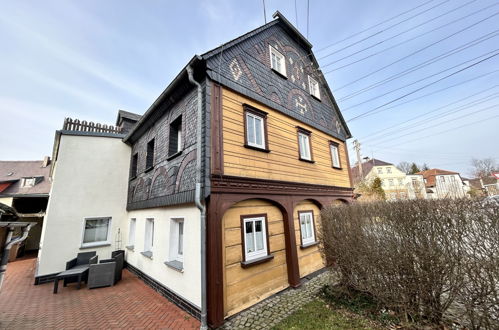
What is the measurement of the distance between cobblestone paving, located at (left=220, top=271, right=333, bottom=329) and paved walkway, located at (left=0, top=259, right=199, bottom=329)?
990 mm

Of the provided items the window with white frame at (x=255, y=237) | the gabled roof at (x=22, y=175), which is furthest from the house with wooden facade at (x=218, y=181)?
the gabled roof at (x=22, y=175)

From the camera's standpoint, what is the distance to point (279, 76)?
7.68 metres

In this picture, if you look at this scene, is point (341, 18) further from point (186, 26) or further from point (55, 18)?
point (55, 18)

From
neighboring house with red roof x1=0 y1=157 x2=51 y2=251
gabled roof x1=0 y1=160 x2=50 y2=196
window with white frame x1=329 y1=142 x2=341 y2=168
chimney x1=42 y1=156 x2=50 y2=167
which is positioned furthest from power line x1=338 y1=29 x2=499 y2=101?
chimney x1=42 y1=156 x2=50 y2=167

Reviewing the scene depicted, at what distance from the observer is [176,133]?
22.5 ft

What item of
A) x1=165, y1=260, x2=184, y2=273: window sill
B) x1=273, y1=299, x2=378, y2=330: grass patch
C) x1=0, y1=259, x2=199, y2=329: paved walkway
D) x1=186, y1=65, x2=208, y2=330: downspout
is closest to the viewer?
x1=273, y1=299, x2=378, y2=330: grass patch

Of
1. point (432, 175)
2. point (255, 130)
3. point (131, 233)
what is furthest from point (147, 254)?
point (432, 175)

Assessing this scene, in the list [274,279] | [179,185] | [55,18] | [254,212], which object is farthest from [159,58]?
[274,279]

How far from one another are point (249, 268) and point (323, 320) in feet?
6.32

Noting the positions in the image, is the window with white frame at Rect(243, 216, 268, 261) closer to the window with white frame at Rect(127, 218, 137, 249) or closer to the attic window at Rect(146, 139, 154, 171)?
the attic window at Rect(146, 139, 154, 171)

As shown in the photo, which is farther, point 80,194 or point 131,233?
point 131,233

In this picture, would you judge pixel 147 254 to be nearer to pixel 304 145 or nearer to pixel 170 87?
pixel 170 87

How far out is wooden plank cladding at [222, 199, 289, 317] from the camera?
4.54 m

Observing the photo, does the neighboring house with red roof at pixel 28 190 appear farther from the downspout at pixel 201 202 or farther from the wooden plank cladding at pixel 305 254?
the wooden plank cladding at pixel 305 254
